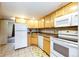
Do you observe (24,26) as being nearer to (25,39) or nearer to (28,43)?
(25,39)

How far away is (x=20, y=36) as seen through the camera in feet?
18.1

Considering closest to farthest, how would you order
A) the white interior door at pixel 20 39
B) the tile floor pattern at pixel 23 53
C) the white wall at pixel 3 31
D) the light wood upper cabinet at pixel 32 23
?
the tile floor pattern at pixel 23 53 → the white interior door at pixel 20 39 → the light wood upper cabinet at pixel 32 23 → the white wall at pixel 3 31

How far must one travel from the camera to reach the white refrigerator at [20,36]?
5.32 meters

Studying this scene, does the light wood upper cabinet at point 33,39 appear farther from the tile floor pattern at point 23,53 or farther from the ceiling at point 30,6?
the ceiling at point 30,6

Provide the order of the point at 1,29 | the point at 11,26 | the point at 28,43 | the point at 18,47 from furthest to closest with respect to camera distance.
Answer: the point at 11,26, the point at 1,29, the point at 28,43, the point at 18,47

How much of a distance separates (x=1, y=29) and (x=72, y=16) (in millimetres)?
5901

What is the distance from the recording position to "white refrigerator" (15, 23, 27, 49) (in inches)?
209

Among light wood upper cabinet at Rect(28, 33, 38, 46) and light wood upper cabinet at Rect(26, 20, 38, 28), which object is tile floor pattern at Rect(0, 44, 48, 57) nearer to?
light wood upper cabinet at Rect(28, 33, 38, 46)

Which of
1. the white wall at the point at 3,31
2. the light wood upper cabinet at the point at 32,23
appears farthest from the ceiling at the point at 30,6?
the white wall at the point at 3,31

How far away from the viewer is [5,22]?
7.07 meters

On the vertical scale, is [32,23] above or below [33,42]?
above

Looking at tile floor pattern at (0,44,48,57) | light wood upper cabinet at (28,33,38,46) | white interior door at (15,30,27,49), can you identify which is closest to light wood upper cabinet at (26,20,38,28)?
light wood upper cabinet at (28,33,38,46)

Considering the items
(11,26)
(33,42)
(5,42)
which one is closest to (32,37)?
(33,42)

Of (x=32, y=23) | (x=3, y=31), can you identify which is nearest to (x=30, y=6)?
(x=32, y=23)
